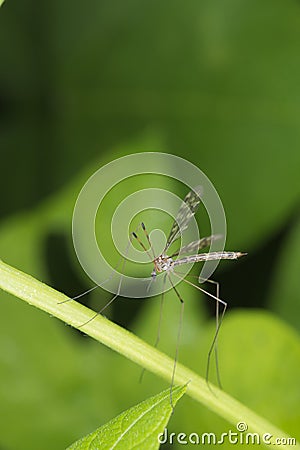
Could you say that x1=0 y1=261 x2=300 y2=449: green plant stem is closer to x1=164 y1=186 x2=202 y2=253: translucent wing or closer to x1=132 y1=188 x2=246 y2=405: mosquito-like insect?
x1=132 y1=188 x2=246 y2=405: mosquito-like insect

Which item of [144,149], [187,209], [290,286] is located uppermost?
[187,209]

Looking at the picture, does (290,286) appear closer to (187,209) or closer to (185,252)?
(187,209)

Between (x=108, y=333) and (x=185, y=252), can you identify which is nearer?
(x=108, y=333)

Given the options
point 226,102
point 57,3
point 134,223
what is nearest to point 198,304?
point 134,223

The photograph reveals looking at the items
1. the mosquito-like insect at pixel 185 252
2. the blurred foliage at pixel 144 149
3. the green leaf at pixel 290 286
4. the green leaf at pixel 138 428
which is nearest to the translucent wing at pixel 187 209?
the mosquito-like insect at pixel 185 252

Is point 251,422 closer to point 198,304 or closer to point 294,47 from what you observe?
point 198,304

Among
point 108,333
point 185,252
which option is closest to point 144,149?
point 185,252

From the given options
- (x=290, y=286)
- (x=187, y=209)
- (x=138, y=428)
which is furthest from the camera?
(x=290, y=286)
